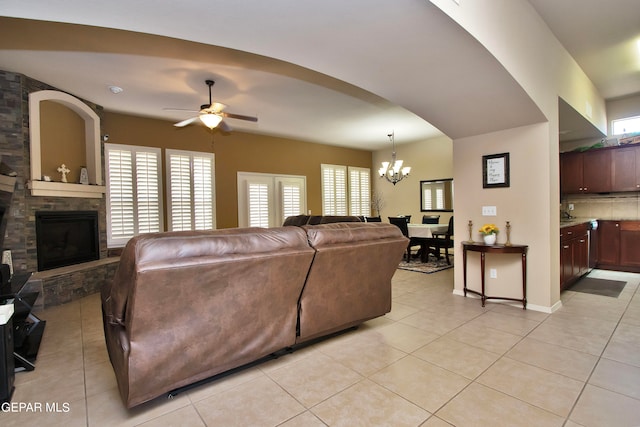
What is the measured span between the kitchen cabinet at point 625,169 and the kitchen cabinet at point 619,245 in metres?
0.62

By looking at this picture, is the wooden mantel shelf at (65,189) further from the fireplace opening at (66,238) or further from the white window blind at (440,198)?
the white window blind at (440,198)

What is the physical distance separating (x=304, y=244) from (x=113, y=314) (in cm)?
125

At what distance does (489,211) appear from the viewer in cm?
390

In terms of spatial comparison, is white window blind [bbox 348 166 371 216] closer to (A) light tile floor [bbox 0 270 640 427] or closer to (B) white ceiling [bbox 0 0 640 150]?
(B) white ceiling [bbox 0 0 640 150]

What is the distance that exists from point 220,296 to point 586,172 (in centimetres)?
672

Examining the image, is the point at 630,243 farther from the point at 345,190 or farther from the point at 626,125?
the point at 345,190

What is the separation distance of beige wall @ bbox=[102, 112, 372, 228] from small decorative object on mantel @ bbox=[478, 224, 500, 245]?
4888mm

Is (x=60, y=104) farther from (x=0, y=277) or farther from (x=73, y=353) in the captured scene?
(x=73, y=353)

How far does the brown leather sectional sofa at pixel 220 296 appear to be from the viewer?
170cm

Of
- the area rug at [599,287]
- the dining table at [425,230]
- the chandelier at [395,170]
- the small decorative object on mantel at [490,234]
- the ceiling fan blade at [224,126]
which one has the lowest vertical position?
the area rug at [599,287]

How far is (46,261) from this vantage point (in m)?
4.25

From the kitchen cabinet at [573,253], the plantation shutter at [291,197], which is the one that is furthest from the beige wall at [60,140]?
the kitchen cabinet at [573,253]

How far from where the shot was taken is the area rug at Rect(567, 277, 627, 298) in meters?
4.16

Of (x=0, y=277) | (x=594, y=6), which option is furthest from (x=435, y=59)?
(x=0, y=277)
